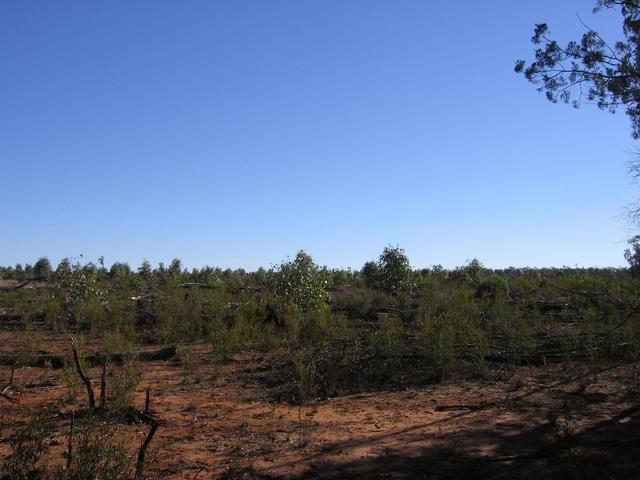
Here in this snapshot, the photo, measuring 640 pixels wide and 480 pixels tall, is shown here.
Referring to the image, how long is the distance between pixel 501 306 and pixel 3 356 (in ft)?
40.2

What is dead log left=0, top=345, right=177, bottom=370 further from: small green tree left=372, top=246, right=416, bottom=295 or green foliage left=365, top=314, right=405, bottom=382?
small green tree left=372, top=246, right=416, bottom=295

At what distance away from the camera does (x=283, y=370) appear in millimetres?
10875

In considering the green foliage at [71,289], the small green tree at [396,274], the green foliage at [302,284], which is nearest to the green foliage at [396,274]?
the small green tree at [396,274]

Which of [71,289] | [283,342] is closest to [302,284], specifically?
[283,342]

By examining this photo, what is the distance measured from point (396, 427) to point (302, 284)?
982 cm

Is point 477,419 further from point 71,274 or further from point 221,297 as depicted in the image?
point 71,274

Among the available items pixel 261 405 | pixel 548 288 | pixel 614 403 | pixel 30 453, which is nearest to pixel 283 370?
pixel 261 405

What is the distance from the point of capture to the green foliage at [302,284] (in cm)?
1658

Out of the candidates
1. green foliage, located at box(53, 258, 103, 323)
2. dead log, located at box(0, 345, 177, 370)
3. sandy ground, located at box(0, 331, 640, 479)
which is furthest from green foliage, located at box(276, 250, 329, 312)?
green foliage, located at box(53, 258, 103, 323)

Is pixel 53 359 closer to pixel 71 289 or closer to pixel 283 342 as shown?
pixel 283 342

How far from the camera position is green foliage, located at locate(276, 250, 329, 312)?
54.4 feet

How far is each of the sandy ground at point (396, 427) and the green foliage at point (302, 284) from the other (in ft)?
20.3

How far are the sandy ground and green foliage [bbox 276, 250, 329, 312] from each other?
6.19 meters

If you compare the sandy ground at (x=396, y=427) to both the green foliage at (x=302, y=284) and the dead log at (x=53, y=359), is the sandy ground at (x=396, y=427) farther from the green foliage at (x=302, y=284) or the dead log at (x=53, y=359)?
the green foliage at (x=302, y=284)
